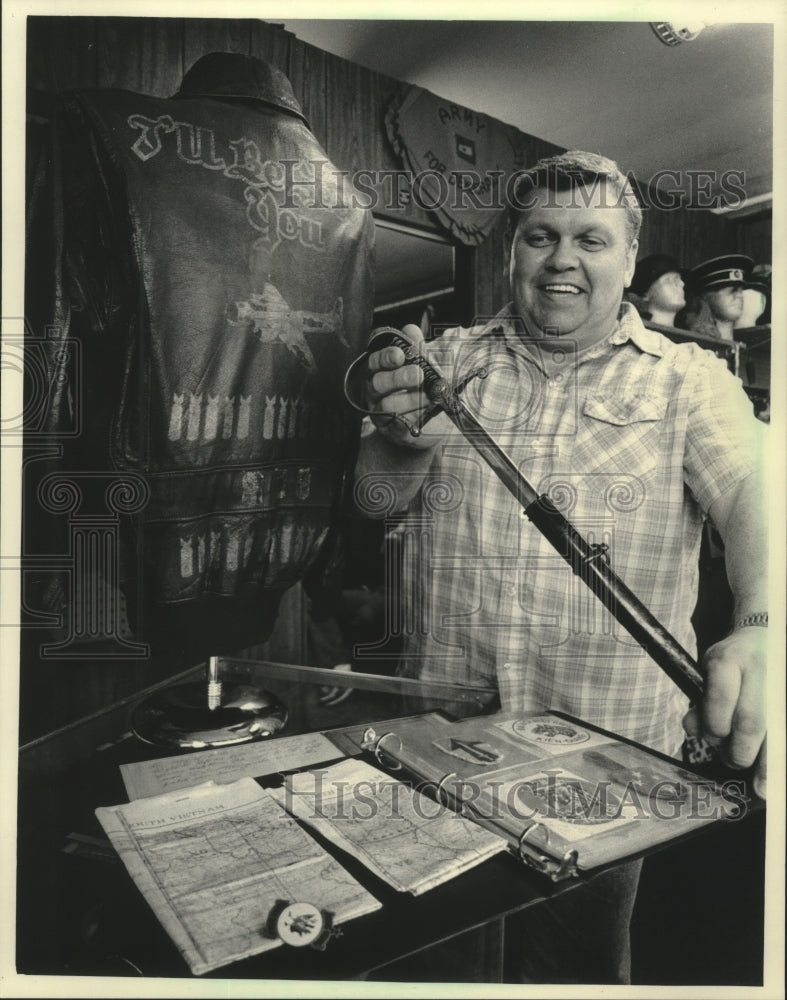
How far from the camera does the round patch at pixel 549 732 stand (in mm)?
878

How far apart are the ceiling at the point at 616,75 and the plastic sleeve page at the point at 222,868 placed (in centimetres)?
95

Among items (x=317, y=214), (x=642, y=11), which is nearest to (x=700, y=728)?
(x=317, y=214)

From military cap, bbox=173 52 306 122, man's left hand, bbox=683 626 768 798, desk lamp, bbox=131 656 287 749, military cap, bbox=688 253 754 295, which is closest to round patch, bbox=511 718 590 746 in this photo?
man's left hand, bbox=683 626 768 798

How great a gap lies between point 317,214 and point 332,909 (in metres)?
0.83

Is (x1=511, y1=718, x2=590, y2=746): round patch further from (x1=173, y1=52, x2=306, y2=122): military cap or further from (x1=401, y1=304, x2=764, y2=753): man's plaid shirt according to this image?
(x1=173, y1=52, x2=306, y2=122): military cap

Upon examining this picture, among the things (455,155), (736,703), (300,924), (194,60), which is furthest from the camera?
(455,155)

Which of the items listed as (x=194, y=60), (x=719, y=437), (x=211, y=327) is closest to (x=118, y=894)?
(x=211, y=327)

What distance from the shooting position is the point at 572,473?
39.1 inches

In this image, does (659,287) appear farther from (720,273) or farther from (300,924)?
(300,924)

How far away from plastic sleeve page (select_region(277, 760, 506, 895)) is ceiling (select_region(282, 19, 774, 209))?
865mm

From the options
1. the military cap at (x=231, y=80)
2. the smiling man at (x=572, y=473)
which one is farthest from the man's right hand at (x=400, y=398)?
the military cap at (x=231, y=80)

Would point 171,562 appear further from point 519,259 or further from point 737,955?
point 737,955

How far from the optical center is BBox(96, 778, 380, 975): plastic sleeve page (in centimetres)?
60

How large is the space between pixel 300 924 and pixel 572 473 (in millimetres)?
645
